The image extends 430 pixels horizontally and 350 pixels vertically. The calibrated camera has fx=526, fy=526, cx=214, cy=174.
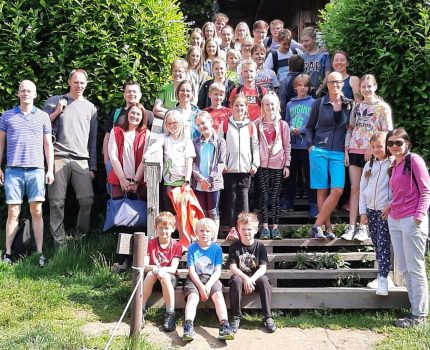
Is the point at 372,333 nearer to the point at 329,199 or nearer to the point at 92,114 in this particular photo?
the point at 329,199

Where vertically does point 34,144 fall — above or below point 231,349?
above

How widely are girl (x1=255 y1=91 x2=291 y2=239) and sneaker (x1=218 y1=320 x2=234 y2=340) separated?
1632mm

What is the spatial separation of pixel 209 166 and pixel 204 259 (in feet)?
4.30

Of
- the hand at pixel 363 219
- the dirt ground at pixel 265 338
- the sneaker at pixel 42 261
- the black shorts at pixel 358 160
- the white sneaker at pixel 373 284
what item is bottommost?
the dirt ground at pixel 265 338

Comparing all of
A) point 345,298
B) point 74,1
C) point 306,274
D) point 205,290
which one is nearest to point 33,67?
point 74,1

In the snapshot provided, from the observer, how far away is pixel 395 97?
6.87 m

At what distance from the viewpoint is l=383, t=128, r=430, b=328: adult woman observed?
502cm

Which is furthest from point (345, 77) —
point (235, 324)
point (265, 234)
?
point (235, 324)

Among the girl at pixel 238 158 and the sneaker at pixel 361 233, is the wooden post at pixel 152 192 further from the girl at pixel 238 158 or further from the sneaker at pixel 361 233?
the sneaker at pixel 361 233

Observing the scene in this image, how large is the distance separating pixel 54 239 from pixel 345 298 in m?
3.68

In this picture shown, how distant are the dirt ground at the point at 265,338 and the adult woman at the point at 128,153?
1.80 metres

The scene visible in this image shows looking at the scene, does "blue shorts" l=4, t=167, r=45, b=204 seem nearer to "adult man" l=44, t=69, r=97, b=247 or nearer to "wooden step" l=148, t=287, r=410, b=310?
"adult man" l=44, t=69, r=97, b=247

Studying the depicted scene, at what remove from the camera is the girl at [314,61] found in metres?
7.68

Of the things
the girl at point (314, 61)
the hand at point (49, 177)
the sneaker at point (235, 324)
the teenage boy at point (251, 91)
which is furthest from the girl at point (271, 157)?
the hand at point (49, 177)
